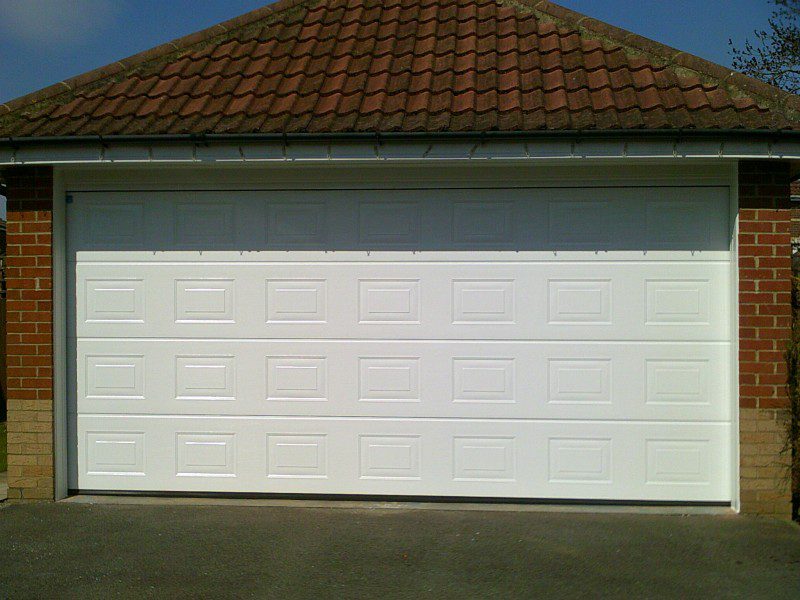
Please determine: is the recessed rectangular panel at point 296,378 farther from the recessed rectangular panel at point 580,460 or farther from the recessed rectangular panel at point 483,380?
the recessed rectangular panel at point 580,460

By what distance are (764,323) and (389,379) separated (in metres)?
2.87

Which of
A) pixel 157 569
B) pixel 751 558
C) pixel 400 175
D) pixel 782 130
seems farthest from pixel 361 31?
pixel 751 558

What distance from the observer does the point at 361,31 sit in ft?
23.9

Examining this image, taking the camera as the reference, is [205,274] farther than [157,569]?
Yes

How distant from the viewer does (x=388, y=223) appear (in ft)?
20.4

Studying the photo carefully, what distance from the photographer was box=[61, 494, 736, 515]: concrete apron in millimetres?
5977

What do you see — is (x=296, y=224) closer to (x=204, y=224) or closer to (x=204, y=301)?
(x=204, y=224)

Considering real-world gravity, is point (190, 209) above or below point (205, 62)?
below

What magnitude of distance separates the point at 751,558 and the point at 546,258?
254 cm

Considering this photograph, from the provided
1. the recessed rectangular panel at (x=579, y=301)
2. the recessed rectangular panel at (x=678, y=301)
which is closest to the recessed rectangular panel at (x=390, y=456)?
the recessed rectangular panel at (x=579, y=301)

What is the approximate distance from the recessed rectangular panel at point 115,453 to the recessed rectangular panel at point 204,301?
1.06 meters

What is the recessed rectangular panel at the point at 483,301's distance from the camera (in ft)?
20.1

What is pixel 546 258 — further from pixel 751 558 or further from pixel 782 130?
pixel 751 558

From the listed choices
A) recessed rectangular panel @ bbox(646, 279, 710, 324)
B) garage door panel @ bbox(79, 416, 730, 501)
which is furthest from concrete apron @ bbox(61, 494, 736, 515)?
recessed rectangular panel @ bbox(646, 279, 710, 324)
